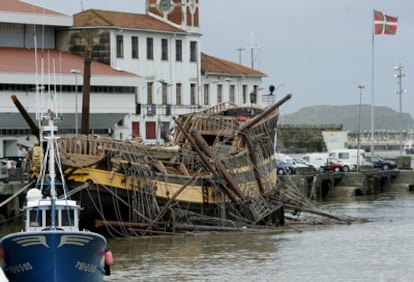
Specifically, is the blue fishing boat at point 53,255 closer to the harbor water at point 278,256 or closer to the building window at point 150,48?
the harbor water at point 278,256

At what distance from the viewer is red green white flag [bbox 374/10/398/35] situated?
106188mm

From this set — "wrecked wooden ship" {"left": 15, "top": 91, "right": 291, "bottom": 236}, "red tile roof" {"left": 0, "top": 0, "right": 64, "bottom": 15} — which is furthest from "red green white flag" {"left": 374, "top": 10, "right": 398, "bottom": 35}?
"wrecked wooden ship" {"left": 15, "top": 91, "right": 291, "bottom": 236}

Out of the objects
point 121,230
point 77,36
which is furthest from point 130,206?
point 77,36

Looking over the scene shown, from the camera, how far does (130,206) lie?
53406 millimetres

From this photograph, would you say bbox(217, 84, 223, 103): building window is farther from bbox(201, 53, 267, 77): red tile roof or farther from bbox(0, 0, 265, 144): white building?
bbox(201, 53, 267, 77): red tile roof

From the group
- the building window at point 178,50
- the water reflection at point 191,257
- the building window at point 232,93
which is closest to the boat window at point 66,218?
the water reflection at point 191,257

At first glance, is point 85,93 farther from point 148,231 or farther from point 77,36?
point 77,36

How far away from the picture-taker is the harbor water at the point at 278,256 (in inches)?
1716

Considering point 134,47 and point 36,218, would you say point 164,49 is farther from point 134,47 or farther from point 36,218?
point 36,218

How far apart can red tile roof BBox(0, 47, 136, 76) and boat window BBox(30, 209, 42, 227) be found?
4330 centimetres

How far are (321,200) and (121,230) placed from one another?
32.5m

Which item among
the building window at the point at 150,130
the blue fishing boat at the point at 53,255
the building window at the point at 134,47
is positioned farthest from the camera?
the building window at the point at 134,47

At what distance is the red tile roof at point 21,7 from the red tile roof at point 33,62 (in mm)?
2565

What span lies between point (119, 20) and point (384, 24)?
22.5 metres
